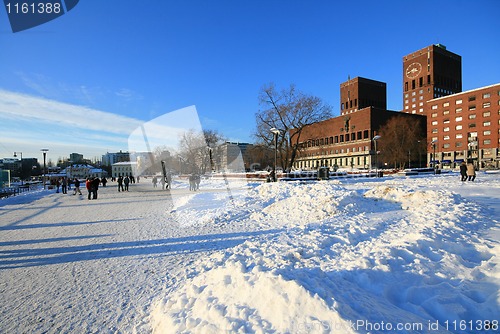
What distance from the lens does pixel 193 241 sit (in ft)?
21.9

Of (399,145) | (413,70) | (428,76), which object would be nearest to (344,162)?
(399,145)

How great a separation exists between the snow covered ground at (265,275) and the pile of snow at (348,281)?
0.06 ft

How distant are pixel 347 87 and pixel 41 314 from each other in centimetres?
11537

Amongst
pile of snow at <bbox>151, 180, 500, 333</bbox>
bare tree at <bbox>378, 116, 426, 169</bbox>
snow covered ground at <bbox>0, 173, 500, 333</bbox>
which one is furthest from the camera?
bare tree at <bbox>378, 116, 426, 169</bbox>

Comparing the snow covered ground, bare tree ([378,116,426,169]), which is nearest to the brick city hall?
bare tree ([378,116,426,169])

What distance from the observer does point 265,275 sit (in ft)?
11.0

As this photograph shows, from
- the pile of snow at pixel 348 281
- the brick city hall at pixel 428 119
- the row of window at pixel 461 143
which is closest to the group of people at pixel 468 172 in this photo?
the pile of snow at pixel 348 281

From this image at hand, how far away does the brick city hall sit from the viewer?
62.1 metres

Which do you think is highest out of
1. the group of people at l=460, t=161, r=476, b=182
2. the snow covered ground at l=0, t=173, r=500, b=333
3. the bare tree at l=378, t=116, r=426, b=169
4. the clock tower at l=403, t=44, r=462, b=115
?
the clock tower at l=403, t=44, r=462, b=115

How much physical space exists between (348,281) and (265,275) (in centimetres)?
122

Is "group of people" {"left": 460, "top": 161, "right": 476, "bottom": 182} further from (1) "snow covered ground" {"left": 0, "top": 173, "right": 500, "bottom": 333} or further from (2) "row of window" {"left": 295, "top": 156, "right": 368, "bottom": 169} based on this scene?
(2) "row of window" {"left": 295, "top": 156, "right": 368, "bottom": 169}

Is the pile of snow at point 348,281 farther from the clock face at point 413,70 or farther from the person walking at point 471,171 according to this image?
the clock face at point 413,70

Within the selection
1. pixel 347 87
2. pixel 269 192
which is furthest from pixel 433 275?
pixel 347 87

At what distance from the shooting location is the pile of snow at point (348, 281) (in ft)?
8.82
